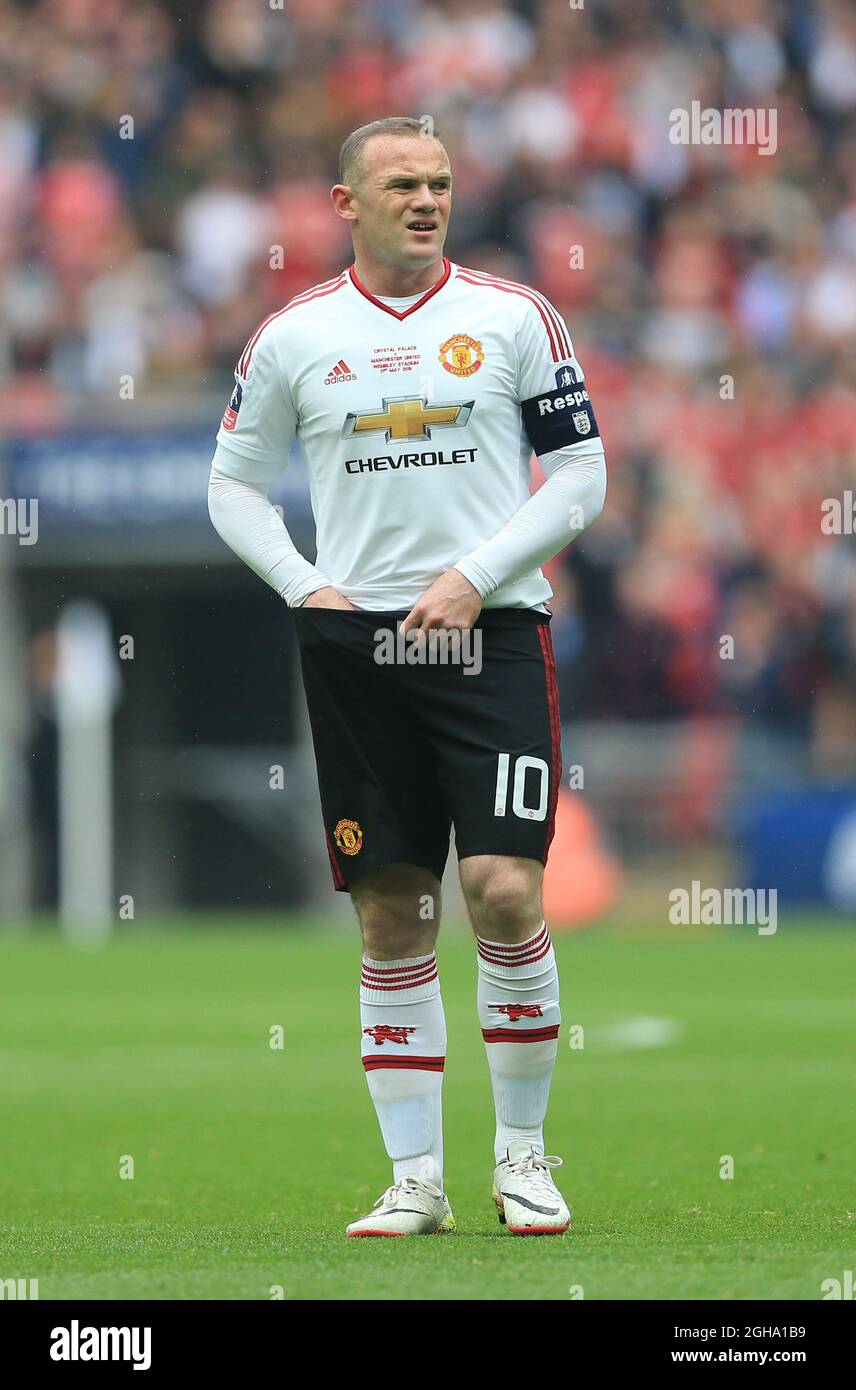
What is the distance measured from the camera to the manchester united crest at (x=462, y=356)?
5230mm

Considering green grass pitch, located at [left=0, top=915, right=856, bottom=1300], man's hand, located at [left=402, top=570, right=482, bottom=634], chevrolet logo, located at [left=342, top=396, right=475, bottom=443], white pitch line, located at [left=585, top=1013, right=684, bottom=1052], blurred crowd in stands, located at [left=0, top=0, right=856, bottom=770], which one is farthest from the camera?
blurred crowd in stands, located at [left=0, top=0, right=856, bottom=770]

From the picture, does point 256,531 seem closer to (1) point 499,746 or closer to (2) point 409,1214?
(1) point 499,746

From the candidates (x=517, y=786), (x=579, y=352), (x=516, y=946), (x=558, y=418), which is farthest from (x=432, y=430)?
(x=579, y=352)

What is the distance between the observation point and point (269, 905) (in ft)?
55.6

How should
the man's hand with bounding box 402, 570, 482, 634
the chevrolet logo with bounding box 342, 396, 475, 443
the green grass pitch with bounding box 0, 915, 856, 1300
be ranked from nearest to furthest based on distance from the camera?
the green grass pitch with bounding box 0, 915, 856, 1300, the man's hand with bounding box 402, 570, 482, 634, the chevrolet logo with bounding box 342, 396, 475, 443

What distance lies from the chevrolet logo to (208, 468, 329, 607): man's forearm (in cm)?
37

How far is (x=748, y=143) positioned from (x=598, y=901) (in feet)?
20.7

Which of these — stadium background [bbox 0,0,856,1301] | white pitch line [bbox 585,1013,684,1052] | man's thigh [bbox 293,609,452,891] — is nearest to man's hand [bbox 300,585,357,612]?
man's thigh [bbox 293,609,452,891]

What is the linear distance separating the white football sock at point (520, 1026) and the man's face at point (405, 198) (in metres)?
1.52

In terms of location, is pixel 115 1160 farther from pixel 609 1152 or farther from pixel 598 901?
pixel 598 901

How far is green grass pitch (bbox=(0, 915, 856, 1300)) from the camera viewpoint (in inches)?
181

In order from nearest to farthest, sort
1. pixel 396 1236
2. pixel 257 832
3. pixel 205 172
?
pixel 396 1236 < pixel 257 832 < pixel 205 172

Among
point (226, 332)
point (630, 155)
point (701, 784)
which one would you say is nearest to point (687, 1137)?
point (701, 784)

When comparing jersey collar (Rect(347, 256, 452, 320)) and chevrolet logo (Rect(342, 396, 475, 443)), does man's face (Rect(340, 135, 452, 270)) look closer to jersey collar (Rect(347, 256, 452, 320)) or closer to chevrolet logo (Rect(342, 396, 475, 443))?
jersey collar (Rect(347, 256, 452, 320))
